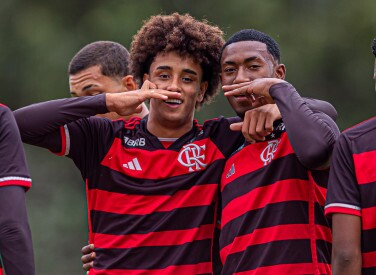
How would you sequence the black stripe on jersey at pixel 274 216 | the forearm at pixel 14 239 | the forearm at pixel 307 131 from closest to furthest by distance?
the forearm at pixel 14 239
the forearm at pixel 307 131
the black stripe on jersey at pixel 274 216

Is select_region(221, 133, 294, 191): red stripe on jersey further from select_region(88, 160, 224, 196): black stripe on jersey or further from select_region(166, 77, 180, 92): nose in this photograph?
select_region(166, 77, 180, 92): nose

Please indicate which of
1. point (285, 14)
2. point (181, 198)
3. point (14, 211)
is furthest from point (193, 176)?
point (285, 14)

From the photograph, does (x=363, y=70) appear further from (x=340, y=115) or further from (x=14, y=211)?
(x=14, y=211)

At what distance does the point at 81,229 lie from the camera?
17094 mm

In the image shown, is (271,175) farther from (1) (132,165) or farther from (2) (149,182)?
(1) (132,165)

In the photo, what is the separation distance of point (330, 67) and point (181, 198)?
→ 1304 cm

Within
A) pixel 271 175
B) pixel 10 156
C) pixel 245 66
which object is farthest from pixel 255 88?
pixel 10 156

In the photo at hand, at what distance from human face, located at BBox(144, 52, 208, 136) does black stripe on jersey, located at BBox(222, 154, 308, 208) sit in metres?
0.70

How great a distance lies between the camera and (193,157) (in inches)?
210

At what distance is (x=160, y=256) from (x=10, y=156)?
1.14 meters

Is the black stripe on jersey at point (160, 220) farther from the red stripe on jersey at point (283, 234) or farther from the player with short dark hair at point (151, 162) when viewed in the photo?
the red stripe on jersey at point (283, 234)

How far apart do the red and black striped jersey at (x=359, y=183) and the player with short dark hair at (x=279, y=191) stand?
308 millimetres

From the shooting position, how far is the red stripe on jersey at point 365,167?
4164 mm

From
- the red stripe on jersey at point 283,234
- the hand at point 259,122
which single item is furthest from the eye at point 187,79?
the red stripe on jersey at point 283,234
